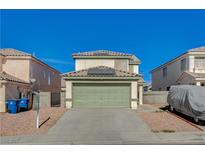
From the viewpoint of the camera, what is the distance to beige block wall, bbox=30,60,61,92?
2111 cm

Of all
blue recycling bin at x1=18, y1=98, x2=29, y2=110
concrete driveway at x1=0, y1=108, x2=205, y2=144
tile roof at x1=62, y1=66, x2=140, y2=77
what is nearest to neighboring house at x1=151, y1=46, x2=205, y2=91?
tile roof at x1=62, y1=66, x2=140, y2=77

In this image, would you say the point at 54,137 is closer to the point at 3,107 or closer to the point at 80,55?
the point at 3,107

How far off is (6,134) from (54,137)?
2257 mm

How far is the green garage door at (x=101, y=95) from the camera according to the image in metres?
17.0

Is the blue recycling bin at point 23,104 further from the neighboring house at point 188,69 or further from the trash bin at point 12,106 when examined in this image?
the neighboring house at point 188,69

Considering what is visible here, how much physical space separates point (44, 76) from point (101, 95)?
35.5 feet

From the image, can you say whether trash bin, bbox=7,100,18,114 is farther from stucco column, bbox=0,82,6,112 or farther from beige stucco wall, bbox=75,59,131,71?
beige stucco wall, bbox=75,59,131,71

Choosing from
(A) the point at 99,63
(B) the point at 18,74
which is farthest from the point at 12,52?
(A) the point at 99,63

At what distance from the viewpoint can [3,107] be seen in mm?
15141

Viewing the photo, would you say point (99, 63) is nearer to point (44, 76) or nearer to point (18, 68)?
point (44, 76)

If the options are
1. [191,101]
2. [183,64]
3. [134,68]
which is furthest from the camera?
[134,68]

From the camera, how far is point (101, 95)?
17078mm

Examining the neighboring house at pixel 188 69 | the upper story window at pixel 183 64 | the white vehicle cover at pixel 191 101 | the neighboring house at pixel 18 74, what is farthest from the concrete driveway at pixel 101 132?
the upper story window at pixel 183 64
